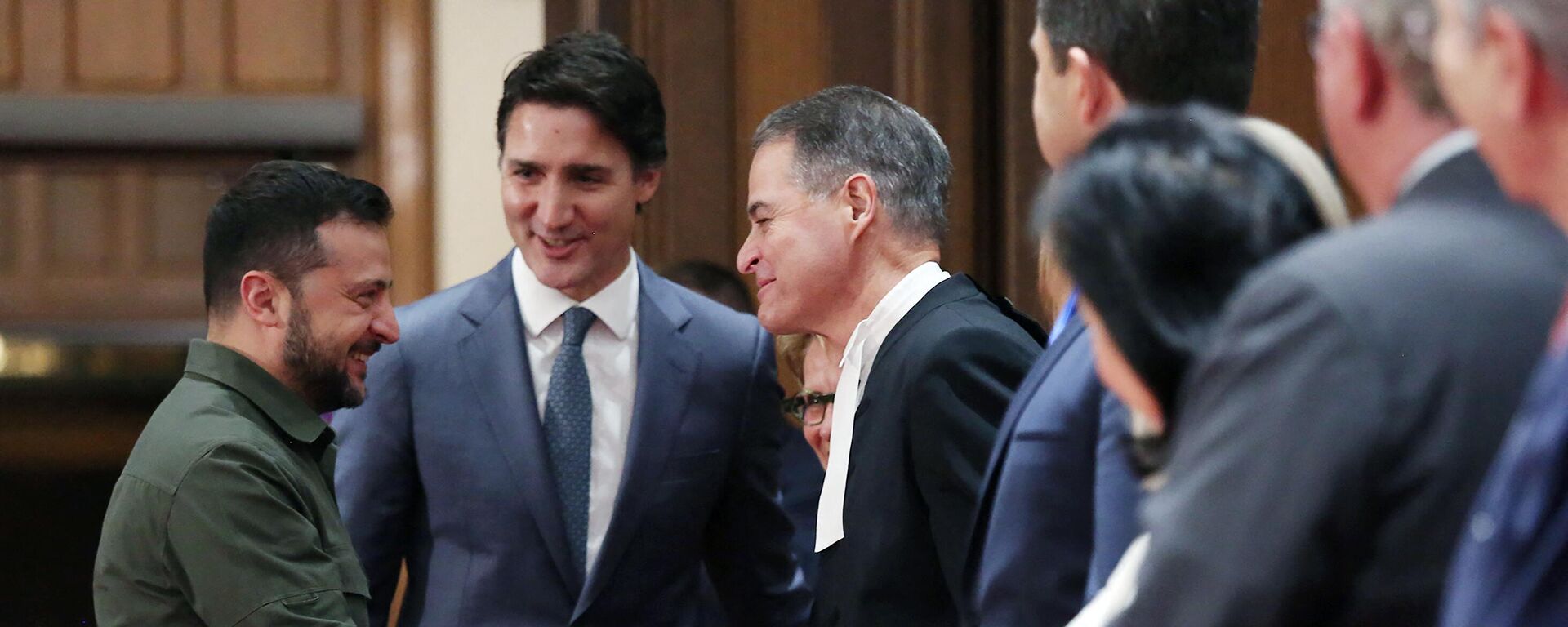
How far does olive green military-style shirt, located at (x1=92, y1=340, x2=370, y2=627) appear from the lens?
1.88 metres

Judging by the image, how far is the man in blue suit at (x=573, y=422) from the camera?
94.3 inches

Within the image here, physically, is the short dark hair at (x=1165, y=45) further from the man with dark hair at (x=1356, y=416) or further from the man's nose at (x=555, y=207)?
the man's nose at (x=555, y=207)

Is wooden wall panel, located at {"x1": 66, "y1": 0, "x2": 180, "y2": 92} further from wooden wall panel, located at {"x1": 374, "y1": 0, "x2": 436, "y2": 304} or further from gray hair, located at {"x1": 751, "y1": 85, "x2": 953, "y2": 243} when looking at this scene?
gray hair, located at {"x1": 751, "y1": 85, "x2": 953, "y2": 243}

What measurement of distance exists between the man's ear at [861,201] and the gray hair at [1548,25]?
133cm

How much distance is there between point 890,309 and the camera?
213 cm

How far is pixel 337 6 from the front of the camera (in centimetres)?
411

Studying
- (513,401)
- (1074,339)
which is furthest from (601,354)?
(1074,339)

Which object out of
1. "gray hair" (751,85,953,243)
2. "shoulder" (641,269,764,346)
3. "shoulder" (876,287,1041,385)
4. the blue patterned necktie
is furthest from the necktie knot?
"shoulder" (876,287,1041,385)

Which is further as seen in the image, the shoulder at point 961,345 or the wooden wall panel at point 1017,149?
the wooden wall panel at point 1017,149

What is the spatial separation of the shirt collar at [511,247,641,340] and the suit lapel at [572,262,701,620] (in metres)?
0.03

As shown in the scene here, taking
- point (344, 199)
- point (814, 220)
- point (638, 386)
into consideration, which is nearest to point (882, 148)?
point (814, 220)

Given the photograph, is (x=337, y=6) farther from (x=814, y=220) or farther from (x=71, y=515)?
(x=814, y=220)

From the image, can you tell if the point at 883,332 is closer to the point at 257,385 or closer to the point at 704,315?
the point at 704,315

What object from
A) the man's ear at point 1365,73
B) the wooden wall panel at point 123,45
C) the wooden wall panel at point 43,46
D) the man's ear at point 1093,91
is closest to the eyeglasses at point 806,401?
the man's ear at point 1093,91
